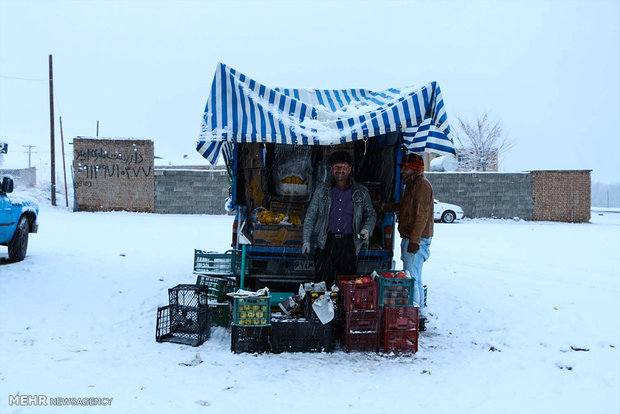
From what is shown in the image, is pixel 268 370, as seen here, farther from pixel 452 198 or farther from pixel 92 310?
pixel 452 198

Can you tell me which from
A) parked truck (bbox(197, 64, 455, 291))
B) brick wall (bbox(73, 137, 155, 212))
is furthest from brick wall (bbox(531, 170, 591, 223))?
parked truck (bbox(197, 64, 455, 291))

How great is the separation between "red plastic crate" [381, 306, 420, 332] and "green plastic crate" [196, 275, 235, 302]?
229cm

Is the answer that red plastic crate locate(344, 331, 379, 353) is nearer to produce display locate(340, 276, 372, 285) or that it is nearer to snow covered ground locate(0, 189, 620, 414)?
snow covered ground locate(0, 189, 620, 414)

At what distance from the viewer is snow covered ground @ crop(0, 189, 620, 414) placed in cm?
→ 406

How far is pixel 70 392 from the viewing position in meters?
4.02

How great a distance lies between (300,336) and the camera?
5.29 m

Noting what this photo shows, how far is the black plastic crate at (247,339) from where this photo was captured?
205 inches

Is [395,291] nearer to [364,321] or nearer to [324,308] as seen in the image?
[364,321]

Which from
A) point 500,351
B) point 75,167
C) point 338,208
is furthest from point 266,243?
point 75,167

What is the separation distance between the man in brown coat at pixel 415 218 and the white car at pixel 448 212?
58.2 feet

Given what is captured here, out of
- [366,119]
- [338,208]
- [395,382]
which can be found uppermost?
[366,119]

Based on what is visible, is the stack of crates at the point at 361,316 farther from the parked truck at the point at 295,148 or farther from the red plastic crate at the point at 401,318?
the parked truck at the point at 295,148

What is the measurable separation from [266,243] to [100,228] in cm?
1221

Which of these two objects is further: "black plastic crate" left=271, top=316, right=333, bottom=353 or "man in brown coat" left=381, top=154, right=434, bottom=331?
"man in brown coat" left=381, top=154, right=434, bottom=331
